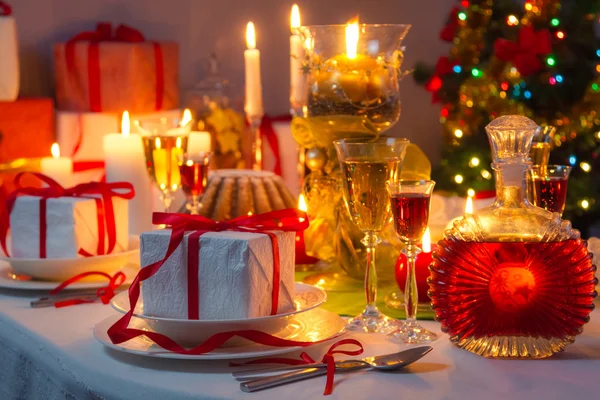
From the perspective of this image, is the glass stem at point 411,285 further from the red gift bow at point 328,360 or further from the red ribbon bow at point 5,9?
the red ribbon bow at point 5,9

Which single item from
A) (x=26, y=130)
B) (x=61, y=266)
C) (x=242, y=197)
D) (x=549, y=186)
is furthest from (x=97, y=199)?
(x=26, y=130)

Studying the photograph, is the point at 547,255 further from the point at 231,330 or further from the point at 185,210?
the point at 185,210

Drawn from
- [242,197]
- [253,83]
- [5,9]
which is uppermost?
[5,9]

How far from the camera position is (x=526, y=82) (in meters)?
3.86

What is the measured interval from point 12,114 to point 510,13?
2347 mm

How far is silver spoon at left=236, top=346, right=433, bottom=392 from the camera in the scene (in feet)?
3.11

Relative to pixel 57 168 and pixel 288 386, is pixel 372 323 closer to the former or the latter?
pixel 288 386

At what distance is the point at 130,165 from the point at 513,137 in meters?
1.17

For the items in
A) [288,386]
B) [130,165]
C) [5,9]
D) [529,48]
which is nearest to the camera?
[288,386]

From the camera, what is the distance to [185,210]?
74.4 inches

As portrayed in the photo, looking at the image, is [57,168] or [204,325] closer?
Answer: [204,325]

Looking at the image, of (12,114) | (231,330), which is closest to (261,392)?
(231,330)

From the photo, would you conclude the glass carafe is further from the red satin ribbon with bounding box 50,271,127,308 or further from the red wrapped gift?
the red wrapped gift

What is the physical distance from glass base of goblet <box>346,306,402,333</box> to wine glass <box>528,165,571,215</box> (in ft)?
1.00
